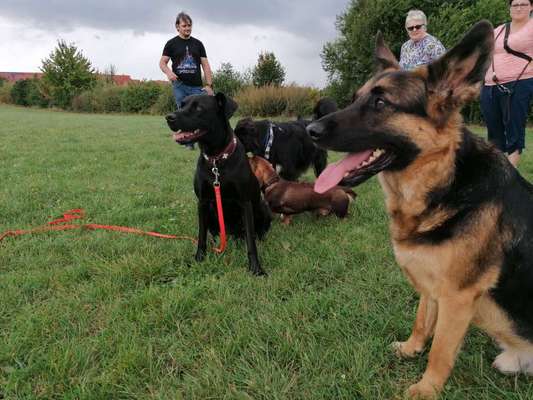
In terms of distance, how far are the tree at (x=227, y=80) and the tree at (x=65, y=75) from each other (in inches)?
921

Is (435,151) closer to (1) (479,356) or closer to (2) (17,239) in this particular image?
(1) (479,356)

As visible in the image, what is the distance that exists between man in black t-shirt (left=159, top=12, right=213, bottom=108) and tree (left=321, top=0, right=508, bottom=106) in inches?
423

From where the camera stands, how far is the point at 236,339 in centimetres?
252

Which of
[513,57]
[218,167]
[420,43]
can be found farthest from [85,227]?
[513,57]

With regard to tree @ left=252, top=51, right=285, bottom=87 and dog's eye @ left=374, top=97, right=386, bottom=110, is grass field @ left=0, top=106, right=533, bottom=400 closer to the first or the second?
dog's eye @ left=374, top=97, right=386, bottom=110

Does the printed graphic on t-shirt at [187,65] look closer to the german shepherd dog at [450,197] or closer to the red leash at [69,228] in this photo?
the red leash at [69,228]

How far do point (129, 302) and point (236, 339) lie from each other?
100 centimetres

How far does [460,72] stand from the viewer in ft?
6.55

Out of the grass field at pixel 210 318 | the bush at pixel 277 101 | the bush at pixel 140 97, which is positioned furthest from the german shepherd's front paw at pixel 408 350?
the bush at pixel 140 97

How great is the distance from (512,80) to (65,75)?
55023 millimetres

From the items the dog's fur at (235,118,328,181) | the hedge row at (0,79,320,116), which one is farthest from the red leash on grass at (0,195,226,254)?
the hedge row at (0,79,320,116)

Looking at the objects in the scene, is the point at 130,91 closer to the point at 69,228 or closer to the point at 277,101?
the point at 277,101

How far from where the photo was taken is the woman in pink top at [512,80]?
502 centimetres

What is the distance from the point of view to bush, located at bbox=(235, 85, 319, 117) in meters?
26.0
